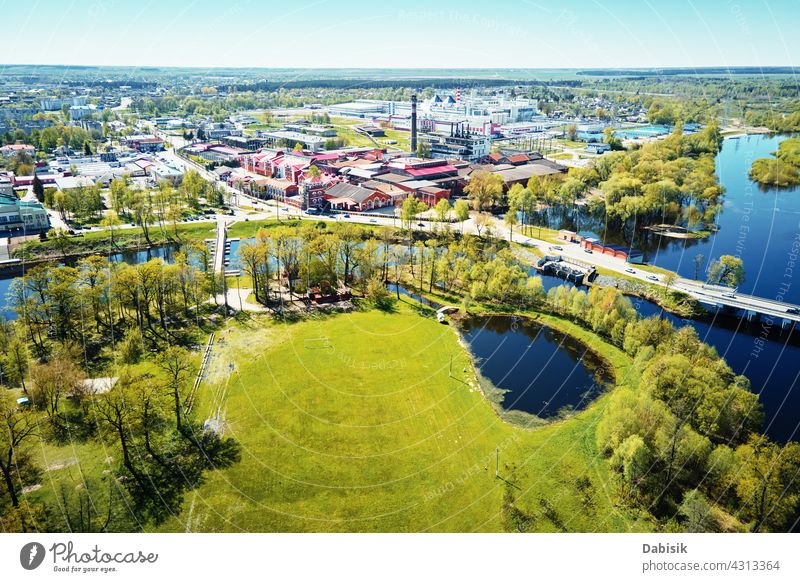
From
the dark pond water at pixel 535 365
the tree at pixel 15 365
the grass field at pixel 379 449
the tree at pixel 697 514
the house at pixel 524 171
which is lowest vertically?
the dark pond water at pixel 535 365

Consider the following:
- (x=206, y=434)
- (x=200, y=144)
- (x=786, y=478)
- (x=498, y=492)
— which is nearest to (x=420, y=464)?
(x=498, y=492)

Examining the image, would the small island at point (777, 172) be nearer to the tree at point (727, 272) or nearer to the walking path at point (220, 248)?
the tree at point (727, 272)

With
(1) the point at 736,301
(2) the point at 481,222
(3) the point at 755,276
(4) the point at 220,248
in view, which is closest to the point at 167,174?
(4) the point at 220,248

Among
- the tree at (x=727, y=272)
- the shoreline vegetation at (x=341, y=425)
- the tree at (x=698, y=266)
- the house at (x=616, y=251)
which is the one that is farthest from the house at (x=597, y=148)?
the shoreline vegetation at (x=341, y=425)

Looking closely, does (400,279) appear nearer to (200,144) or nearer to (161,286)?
(161,286)

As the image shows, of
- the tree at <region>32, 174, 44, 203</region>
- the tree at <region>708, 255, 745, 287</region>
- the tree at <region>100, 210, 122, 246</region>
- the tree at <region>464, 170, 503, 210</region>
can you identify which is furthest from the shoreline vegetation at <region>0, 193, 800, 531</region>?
the tree at <region>32, 174, 44, 203</region>

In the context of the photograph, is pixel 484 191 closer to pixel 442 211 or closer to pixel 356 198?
pixel 442 211
